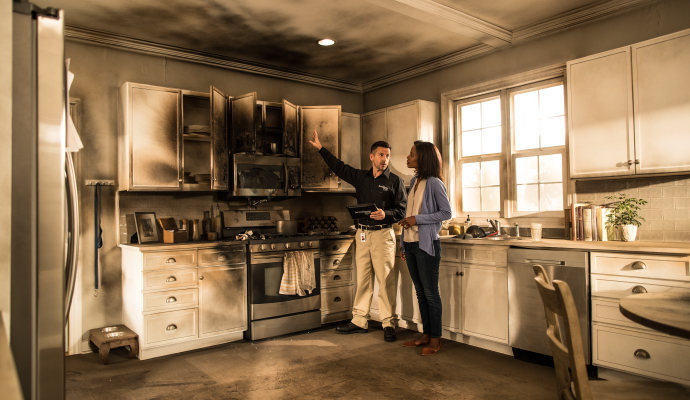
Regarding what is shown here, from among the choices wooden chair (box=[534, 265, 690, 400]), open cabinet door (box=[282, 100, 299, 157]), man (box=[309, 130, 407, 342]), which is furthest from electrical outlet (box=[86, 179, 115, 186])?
wooden chair (box=[534, 265, 690, 400])

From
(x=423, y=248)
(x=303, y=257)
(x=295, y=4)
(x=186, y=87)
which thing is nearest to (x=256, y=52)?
(x=186, y=87)

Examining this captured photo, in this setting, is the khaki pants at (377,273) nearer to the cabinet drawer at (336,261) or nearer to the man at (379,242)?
the man at (379,242)

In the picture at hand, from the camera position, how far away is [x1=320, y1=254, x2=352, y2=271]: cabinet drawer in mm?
4754

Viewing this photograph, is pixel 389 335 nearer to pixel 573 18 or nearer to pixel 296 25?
pixel 296 25

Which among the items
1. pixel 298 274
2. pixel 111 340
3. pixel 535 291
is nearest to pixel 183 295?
pixel 111 340

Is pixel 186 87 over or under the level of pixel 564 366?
over

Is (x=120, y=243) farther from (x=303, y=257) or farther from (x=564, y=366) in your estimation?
(x=564, y=366)

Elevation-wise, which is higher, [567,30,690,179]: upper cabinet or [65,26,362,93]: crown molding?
[65,26,362,93]: crown molding

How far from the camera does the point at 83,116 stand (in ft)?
13.5

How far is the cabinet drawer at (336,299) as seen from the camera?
15.5 feet

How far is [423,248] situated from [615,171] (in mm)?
1595

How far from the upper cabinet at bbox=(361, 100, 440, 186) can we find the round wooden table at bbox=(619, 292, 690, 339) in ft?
10.9

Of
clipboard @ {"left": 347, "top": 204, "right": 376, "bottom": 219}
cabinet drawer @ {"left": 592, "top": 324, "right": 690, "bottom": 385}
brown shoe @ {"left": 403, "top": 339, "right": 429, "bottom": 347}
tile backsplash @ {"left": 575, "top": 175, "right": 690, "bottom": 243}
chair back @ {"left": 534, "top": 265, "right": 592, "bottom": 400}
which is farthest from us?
clipboard @ {"left": 347, "top": 204, "right": 376, "bottom": 219}

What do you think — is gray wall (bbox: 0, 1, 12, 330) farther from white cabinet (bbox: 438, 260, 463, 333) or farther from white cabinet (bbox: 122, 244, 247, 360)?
white cabinet (bbox: 438, 260, 463, 333)
